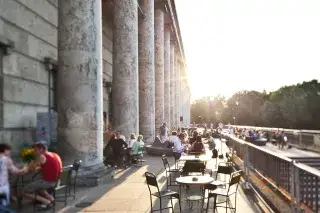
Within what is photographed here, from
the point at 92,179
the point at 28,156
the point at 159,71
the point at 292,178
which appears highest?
the point at 159,71

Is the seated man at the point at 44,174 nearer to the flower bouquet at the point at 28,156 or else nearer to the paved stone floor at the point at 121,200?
the flower bouquet at the point at 28,156

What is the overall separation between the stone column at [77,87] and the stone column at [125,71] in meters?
7.20

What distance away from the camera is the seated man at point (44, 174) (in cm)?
830

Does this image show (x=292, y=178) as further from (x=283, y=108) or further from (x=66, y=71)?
(x=283, y=108)

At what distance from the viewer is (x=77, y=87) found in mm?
11297

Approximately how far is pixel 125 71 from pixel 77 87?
25.5 feet

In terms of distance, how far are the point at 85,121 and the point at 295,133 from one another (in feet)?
85.5

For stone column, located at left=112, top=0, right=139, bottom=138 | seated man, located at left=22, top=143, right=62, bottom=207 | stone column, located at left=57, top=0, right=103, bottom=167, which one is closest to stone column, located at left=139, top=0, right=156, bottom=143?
stone column, located at left=112, top=0, right=139, bottom=138

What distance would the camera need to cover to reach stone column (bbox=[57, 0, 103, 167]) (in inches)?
443

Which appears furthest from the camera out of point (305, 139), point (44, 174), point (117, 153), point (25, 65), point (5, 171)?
point (305, 139)

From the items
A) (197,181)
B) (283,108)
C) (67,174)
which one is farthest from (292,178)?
(283,108)

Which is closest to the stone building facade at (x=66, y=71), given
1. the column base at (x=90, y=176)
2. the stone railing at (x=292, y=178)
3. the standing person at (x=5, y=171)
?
the column base at (x=90, y=176)

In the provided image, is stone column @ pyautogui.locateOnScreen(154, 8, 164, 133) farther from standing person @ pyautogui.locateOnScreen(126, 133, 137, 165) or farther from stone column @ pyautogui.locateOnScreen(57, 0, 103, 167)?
stone column @ pyautogui.locateOnScreen(57, 0, 103, 167)

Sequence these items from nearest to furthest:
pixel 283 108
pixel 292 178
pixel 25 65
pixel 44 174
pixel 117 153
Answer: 1. pixel 292 178
2. pixel 44 174
3. pixel 25 65
4. pixel 117 153
5. pixel 283 108
